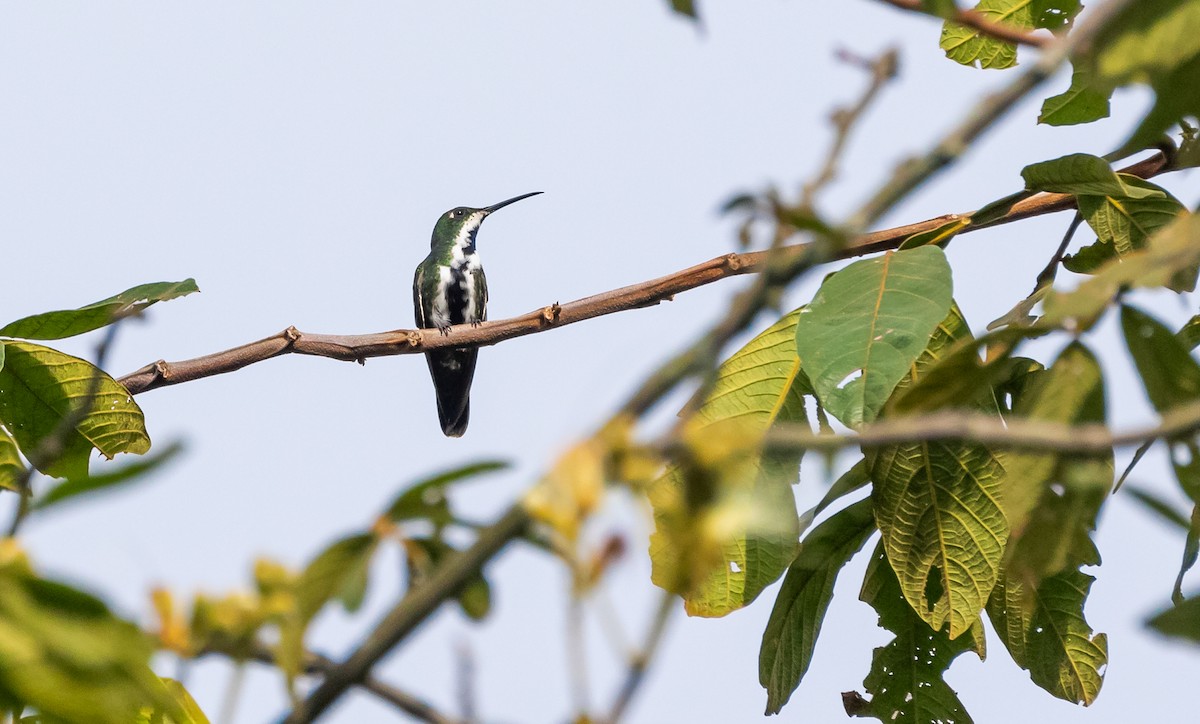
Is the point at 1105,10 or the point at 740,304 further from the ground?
the point at 1105,10

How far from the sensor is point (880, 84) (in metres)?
0.87

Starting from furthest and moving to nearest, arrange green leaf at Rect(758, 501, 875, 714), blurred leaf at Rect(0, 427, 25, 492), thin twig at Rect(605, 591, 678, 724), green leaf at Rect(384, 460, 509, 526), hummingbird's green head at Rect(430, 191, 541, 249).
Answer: hummingbird's green head at Rect(430, 191, 541, 249), green leaf at Rect(758, 501, 875, 714), blurred leaf at Rect(0, 427, 25, 492), green leaf at Rect(384, 460, 509, 526), thin twig at Rect(605, 591, 678, 724)

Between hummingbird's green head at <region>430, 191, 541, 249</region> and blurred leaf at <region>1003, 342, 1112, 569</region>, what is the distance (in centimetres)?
999

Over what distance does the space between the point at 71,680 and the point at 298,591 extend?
153 mm

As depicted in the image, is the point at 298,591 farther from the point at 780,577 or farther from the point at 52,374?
the point at 52,374

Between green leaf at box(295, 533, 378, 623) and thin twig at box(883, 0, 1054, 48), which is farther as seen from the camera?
thin twig at box(883, 0, 1054, 48)

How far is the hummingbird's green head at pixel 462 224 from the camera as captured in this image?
11484 millimetres

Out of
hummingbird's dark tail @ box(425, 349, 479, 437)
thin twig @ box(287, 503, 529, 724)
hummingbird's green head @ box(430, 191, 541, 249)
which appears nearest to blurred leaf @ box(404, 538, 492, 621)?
thin twig @ box(287, 503, 529, 724)

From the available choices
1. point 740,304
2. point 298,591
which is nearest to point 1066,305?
point 740,304

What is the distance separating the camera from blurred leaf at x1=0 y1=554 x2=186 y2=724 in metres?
0.84

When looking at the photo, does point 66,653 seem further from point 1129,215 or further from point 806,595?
point 1129,215

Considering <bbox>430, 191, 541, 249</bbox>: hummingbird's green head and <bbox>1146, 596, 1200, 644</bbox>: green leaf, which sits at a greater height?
<bbox>430, 191, 541, 249</bbox>: hummingbird's green head

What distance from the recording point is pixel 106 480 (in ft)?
2.97

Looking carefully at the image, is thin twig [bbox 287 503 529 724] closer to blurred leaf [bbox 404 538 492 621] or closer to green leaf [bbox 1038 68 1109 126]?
blurred leaf [bbox 404 538 492 621]
